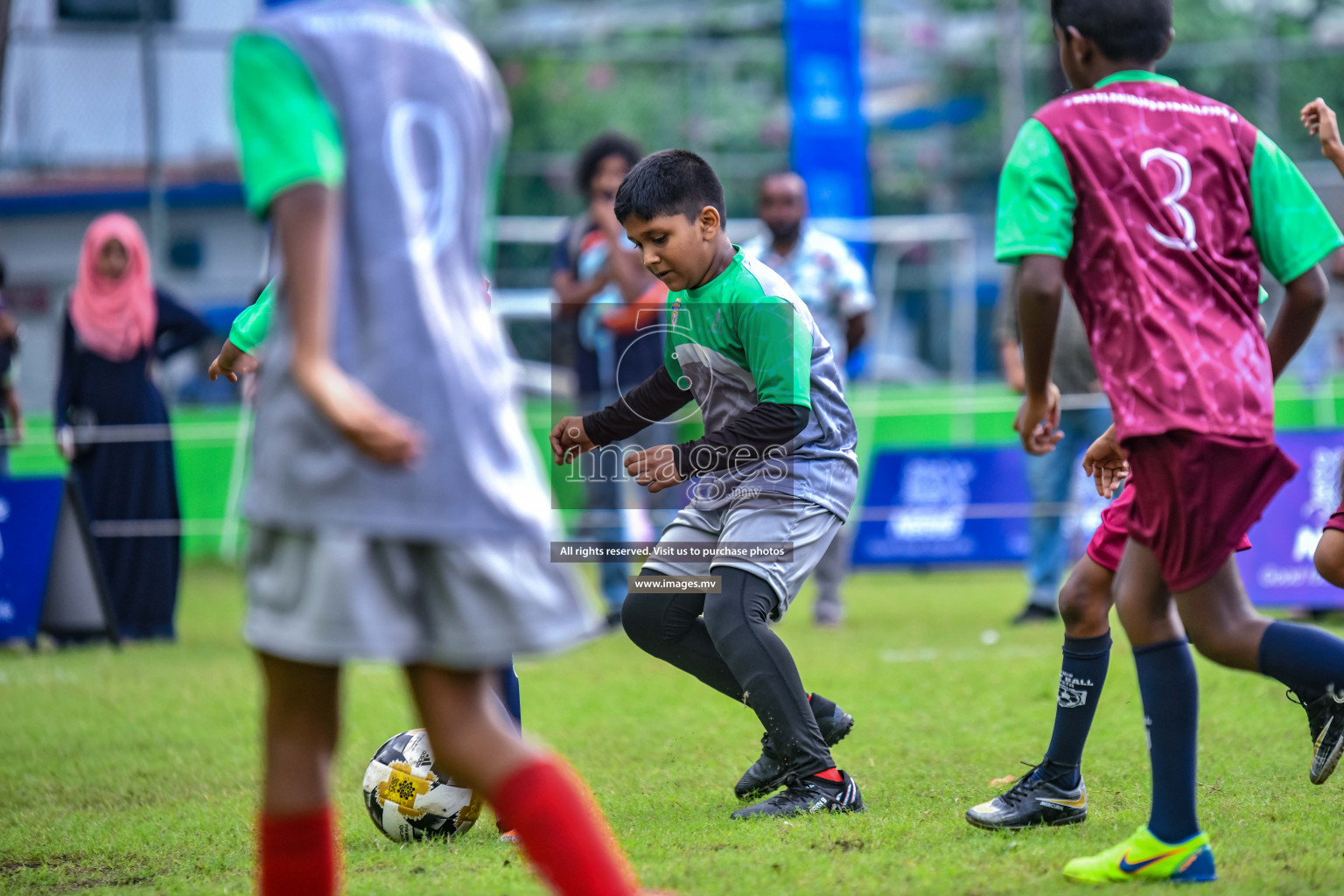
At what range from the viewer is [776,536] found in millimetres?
3703

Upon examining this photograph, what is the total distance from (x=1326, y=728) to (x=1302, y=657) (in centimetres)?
44

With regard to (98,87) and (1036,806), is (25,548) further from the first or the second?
(98,87)

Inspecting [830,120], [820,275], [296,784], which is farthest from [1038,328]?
[830,120]

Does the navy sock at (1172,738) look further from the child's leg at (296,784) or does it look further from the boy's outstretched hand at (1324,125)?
the child's leg at (296,784)

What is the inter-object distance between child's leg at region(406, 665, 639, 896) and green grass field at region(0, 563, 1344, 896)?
2.42ft

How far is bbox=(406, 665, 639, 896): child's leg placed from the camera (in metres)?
2.22

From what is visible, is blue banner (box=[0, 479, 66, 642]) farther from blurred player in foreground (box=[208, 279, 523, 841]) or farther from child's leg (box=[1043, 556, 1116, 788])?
child's leg (box=[1043, 556, 1116, 788])

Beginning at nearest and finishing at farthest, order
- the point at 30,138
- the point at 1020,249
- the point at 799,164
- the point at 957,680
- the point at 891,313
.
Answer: the point at 1020,249 → the point at 957,680 → the point at 799,164 → the point at 30,138 → the point at 891,313

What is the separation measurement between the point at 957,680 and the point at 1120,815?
7.95 feet

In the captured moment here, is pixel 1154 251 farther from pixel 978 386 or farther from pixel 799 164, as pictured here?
pixel 978 386

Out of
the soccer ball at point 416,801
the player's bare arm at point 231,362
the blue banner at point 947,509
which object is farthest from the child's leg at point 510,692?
the blue banner at point 947,509

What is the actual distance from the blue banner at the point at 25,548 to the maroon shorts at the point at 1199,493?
6424mm

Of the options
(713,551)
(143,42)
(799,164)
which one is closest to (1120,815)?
(713,551)

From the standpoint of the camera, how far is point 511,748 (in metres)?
2.30
